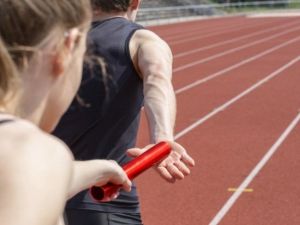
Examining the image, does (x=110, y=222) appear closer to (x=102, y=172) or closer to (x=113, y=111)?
(x=113, y=111)

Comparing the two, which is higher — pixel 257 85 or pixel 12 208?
pixel 12 208

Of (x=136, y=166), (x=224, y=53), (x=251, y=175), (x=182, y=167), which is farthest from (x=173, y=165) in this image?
(x=224, y=53)

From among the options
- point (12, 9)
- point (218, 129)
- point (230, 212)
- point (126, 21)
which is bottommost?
point (218, 129)

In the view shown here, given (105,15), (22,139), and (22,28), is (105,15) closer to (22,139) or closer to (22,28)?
(22,28)

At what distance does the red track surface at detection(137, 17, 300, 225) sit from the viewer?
572 centimetres

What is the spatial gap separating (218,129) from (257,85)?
14.2 ft

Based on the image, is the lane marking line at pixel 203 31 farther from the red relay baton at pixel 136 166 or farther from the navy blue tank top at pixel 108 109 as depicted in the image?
the red relay baton at pixel 136 166

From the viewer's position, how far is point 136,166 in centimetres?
153

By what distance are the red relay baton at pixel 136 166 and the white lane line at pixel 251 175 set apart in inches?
155

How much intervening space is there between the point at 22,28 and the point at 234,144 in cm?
695

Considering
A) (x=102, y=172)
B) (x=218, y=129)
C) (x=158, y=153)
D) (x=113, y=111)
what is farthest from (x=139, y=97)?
(x=218, y=129)

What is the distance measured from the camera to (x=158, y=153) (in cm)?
158

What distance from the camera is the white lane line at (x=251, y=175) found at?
18.4ft

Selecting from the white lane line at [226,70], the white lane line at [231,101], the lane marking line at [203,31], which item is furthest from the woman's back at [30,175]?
the lane marking line at [203,31]
